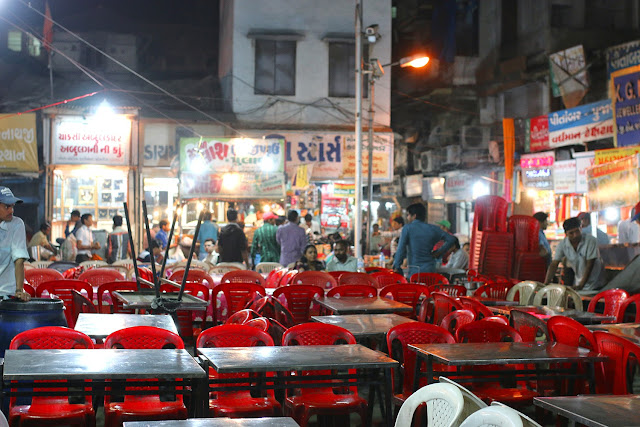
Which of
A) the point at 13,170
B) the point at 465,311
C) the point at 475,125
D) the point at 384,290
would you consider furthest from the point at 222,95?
the point at 465,311

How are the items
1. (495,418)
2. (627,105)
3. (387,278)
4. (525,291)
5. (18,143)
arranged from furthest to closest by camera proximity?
(18,143), (627,105), (387,278), (525,291), (495,418)

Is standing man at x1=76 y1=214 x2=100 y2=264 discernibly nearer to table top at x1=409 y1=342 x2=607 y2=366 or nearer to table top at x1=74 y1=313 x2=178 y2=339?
table top at x1=74 y1=313 x2=178 y2=339

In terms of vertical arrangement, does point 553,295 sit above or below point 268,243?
below

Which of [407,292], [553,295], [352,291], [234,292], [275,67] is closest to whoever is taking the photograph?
[234,292]

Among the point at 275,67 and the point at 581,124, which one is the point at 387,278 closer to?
the point at 581,124

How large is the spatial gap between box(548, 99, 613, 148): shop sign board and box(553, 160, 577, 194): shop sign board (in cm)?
51

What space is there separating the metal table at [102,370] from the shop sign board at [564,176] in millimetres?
14638

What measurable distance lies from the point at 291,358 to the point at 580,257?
25.5ft

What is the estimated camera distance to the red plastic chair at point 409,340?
20.6 ft

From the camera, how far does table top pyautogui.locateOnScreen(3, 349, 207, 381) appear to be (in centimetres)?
443

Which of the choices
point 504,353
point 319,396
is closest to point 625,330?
point 504,353

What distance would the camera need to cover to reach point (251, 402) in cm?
569

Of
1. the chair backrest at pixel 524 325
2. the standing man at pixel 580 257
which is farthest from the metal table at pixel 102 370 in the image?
the standing man at pixel 580 257

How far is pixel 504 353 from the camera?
552 centimetres
